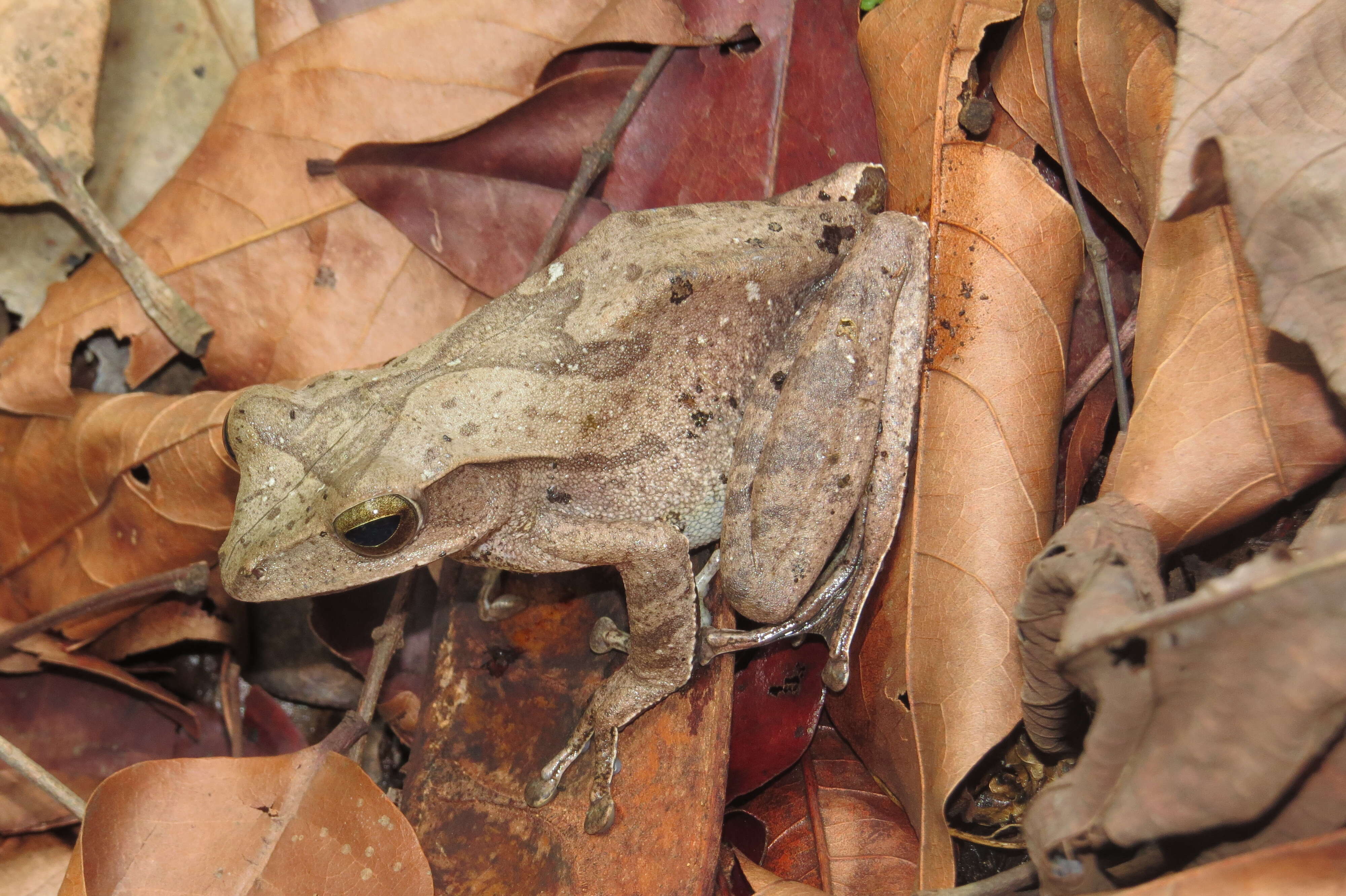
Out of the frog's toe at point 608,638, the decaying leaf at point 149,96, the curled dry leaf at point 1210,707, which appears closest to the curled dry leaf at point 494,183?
the decaying leaf at point 149,96

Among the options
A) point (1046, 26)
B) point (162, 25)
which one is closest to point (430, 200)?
point (162, 25)

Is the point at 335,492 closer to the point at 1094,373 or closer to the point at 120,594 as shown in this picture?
the point at 120,594

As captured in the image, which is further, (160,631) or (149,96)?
(149,96)

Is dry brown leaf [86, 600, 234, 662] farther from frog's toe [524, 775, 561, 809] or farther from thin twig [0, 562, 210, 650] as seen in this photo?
frog's toe [524, 775, 561, 809]

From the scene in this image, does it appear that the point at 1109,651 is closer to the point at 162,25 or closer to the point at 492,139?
the point at 492,139

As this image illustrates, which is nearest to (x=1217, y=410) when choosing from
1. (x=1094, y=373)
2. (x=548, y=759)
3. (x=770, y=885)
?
(x=1094, y=373)

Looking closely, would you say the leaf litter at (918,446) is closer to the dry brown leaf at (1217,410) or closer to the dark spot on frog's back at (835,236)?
the dry brown leaf at (1217,410)
